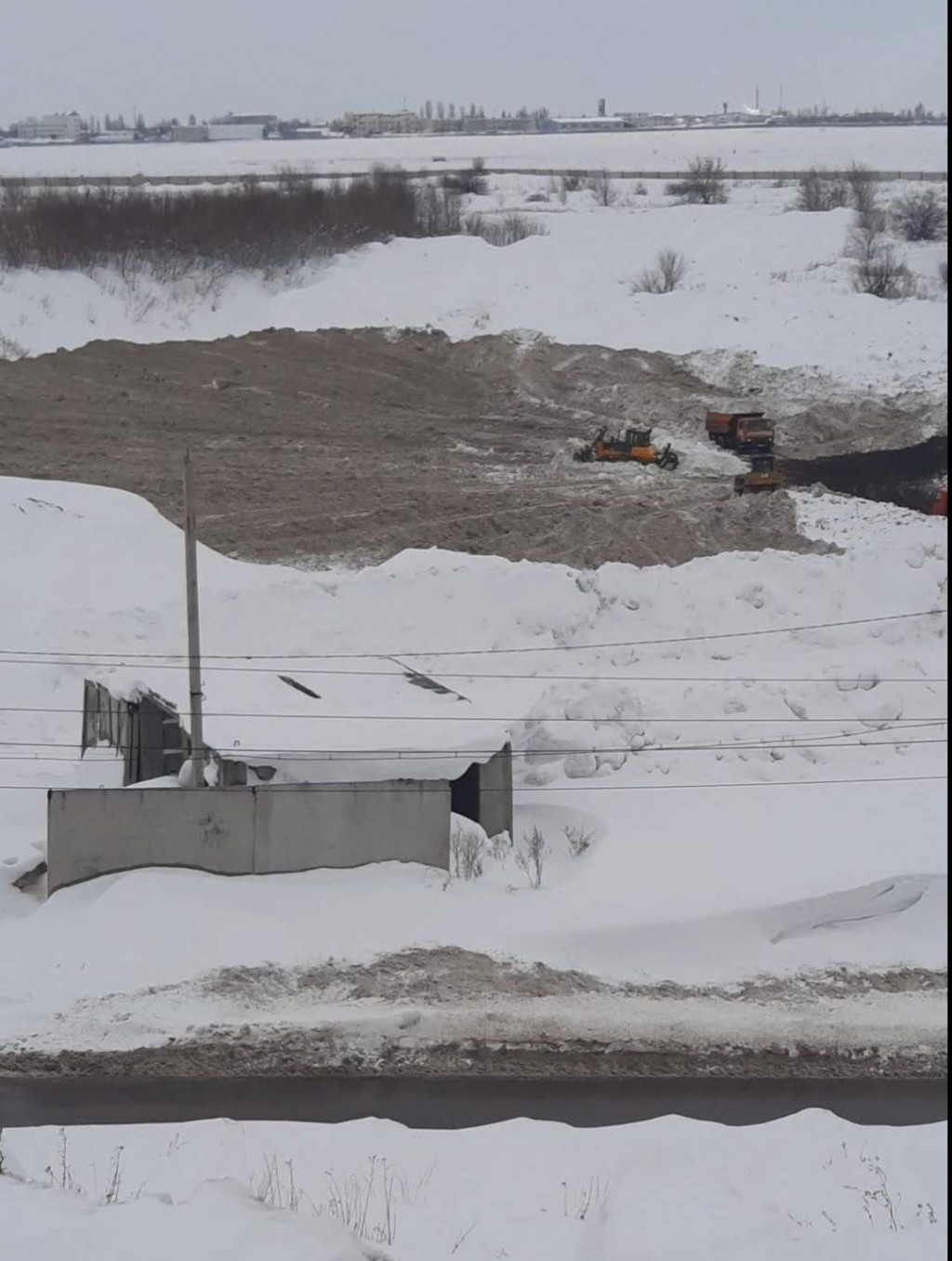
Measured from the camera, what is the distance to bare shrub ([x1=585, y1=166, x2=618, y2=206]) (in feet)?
226

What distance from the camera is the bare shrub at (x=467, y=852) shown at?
623 inches

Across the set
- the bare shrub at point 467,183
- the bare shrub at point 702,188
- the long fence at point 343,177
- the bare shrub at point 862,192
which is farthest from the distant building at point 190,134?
the bare shrub at point 862,192

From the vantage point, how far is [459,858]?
52.3 ft

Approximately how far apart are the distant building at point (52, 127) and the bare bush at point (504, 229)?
108515mm

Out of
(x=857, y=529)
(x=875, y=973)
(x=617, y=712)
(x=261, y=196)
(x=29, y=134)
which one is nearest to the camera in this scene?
(x=875, y=973)

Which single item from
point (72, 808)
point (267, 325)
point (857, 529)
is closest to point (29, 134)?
point (267, 325)

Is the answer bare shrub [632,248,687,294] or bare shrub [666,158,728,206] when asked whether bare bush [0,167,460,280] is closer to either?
bare shrub [632,248,687,294]

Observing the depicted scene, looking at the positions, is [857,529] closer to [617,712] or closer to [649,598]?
[649,598]

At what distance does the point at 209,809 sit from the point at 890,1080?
6.26 m

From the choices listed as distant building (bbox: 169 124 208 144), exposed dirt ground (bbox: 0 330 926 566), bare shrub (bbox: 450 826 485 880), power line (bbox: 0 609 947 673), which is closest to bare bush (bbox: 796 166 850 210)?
exposed dirt ground (bbox: 0 330 926 566)

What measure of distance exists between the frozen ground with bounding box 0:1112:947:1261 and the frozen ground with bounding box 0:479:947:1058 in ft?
6.75

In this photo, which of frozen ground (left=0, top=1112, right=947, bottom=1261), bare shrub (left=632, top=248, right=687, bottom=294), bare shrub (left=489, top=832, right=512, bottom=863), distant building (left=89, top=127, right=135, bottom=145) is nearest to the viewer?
frozen ground (left=0, top=1112, right=947, bottom=1261)

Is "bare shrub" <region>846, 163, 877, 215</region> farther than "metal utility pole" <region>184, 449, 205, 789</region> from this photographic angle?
Yes

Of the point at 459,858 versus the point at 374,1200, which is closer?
the point at 374,1200
